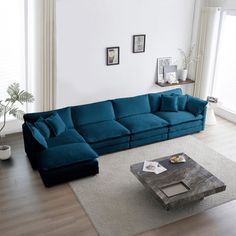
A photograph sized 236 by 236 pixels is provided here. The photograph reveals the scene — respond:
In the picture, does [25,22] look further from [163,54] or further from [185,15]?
[185,15]

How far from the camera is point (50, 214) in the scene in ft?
14.8

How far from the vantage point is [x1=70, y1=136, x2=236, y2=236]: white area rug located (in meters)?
4.41

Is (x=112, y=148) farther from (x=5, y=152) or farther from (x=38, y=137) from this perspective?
(x=5, y=152)

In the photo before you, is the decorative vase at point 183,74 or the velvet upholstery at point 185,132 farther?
the decorative vase at point 183,74

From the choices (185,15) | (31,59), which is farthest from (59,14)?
(185,15)

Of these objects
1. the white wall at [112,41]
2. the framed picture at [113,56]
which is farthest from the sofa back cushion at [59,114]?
the framed picture at [113,56]

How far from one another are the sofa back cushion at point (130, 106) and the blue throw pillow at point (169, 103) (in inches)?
12.9

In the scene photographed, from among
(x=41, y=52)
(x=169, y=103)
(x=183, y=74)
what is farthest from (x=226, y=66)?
(x=41, y=52)

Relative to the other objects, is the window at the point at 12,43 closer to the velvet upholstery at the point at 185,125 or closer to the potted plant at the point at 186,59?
the velvet upholstery at the point at 185,125

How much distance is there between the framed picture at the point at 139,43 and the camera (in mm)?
7178

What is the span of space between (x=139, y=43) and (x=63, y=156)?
3.35 metres

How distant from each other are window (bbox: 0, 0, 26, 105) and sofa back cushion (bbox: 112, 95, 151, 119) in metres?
1.93

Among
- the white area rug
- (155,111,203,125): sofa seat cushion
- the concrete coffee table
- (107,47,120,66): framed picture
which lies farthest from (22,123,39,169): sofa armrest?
(155,111,203,125): sofa seat cushion

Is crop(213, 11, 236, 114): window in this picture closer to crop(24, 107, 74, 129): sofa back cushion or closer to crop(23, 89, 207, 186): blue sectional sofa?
crop(23, 89, 207, 186): blue sectional sofa
